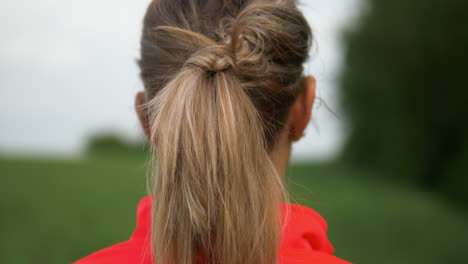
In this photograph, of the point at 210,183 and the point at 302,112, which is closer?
the point at 210,183

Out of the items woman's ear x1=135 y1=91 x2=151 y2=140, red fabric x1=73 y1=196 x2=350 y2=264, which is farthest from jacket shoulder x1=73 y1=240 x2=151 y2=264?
woman's ear x1=135 y1=91 x2=151 y2=140

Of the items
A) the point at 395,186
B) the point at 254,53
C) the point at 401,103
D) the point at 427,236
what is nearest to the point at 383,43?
the point at 401,103

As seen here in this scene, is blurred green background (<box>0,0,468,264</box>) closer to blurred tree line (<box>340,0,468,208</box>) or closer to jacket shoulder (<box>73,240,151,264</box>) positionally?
blurred tree line (<box>340,0,468,208</box>)

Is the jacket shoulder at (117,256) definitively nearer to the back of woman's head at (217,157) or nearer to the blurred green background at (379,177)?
the back of woman's head at (217,157)

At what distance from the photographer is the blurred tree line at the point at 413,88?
7676mm

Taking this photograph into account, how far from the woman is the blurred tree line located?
6.94m

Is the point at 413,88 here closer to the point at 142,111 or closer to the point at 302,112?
the point at 302,112

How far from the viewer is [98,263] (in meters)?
1.26

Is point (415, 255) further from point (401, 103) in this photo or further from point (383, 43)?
point (383, 43)

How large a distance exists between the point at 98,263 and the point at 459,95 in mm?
7598

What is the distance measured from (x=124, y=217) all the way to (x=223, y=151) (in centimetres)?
596

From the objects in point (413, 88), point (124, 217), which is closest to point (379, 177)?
point (413, 88)

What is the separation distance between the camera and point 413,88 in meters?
8.54

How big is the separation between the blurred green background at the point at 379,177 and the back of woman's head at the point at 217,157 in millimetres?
4233
